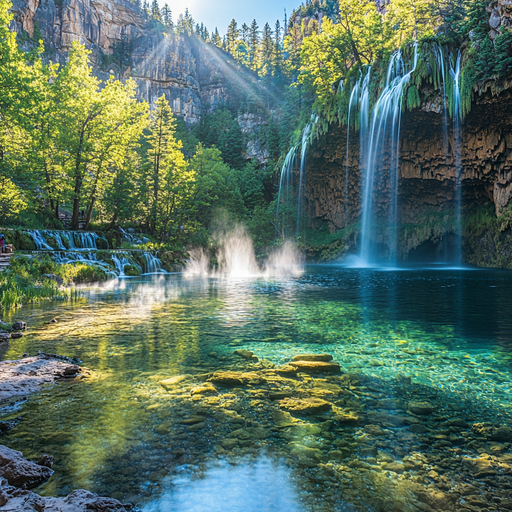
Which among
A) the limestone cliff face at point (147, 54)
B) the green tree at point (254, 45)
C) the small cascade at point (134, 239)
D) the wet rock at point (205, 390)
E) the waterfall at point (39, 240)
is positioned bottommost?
the wet rock at point (205, 390)

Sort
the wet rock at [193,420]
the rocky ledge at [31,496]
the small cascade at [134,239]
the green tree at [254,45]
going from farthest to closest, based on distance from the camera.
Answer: the green tree at [254,45], the small cascade at [134,239], the wet rock at [193,420], the rocky ledge at [31,496]

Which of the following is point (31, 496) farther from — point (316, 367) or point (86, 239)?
point (86, 239)

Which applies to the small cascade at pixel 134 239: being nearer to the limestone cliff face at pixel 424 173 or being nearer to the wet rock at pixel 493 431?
the limestone cliff face at pixel 424 173

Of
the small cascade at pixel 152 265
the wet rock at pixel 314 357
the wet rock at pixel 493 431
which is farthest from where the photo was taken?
the small cascade at pixel 152 265

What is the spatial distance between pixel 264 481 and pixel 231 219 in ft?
104

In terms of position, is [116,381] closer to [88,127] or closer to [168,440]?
[168,440]

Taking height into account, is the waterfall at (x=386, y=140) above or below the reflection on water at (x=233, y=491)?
above

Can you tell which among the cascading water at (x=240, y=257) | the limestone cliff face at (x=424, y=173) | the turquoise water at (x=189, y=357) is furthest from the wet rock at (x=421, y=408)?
the limestone cliff face at (x=424, y=173)

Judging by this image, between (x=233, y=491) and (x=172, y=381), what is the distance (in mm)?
1997

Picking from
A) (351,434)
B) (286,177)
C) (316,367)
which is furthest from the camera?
(286,177)

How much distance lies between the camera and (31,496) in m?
1.90

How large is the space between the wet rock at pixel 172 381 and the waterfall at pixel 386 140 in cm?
2504

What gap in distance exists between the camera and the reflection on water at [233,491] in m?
2.05

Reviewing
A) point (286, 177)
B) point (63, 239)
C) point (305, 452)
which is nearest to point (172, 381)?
point (305, 452)
